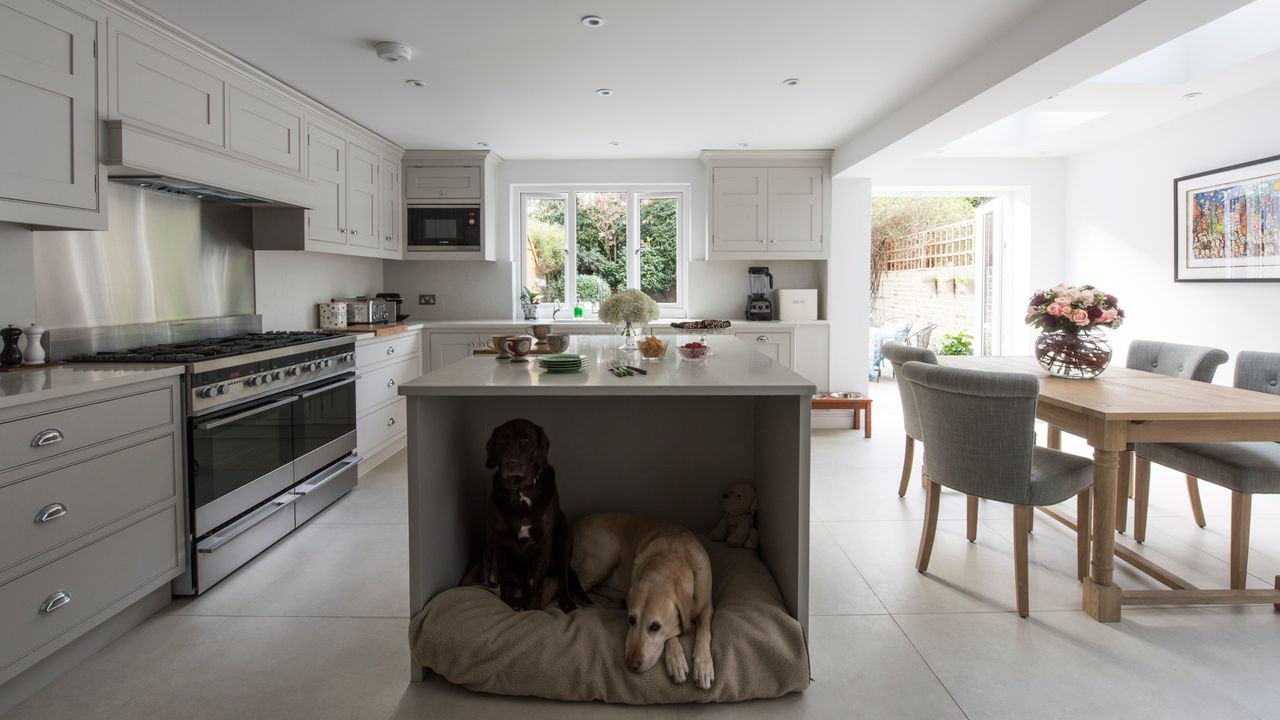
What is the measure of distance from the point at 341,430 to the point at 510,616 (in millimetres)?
2269

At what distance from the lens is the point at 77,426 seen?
79.7 inches

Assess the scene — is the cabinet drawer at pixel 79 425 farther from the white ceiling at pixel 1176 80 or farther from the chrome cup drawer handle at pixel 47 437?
the white ceiling at pixel 1176 80

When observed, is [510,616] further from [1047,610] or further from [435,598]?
[1047,610]

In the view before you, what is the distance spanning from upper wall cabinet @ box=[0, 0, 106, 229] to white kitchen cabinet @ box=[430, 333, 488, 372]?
297 cm

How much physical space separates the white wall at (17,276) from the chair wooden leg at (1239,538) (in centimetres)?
459

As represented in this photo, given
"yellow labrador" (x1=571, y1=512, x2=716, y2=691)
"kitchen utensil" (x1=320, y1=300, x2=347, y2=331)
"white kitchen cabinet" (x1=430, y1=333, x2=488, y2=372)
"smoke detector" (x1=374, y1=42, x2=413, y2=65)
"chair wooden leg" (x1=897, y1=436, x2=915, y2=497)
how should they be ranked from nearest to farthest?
"yellow labrador" (x1=571, y1=512, x2=716, y2=691) < "smoke detector" (x1=374, y1=42, x2=413, y2=65) < "chair wooden leg" (x1=897, y1=436, x2=915, y2=497) < "kitchen utensil" (x1=320, y1=300, x2=347, y2=331) < "white kitchen cabinet" (x1=430, y1=333, x2=488, y2=372)

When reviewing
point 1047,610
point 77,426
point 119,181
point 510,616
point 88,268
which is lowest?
point 1047,610

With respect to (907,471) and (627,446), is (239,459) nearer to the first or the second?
(627,446)

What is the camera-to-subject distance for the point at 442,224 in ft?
18.6

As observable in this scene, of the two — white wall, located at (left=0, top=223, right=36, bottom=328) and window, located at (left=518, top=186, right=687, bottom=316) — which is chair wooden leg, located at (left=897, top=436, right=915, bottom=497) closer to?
window, located at (left=518, top=186, right=687, bottom=316)

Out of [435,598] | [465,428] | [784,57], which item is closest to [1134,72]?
[784,57]

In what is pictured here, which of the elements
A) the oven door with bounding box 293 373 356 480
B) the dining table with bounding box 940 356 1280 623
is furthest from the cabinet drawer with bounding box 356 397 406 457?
the dining table with bounding box 940 356 1280 623

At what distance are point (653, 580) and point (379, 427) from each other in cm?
323

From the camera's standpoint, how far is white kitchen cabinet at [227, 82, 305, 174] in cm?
329
